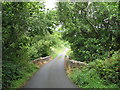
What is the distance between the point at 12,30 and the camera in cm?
762

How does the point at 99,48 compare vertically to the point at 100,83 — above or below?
above

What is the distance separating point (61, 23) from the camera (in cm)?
1298

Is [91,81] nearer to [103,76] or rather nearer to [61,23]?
[103,76]

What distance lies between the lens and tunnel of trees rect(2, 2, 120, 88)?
23.2 feet

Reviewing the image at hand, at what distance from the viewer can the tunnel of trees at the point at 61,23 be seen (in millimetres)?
7062

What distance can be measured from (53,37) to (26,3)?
14.2 m

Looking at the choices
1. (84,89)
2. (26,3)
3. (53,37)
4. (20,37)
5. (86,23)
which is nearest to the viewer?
(84,89)

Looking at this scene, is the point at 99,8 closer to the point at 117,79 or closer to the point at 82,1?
the point at 82,1

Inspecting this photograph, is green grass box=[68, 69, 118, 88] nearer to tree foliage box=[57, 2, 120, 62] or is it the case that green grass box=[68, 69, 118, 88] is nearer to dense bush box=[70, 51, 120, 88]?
dense bush box=[70, 51, 120, 88]

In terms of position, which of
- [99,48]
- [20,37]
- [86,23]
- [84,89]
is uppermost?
[86,23]

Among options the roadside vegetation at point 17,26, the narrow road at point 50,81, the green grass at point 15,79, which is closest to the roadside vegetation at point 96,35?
the narrow road at point 50,81

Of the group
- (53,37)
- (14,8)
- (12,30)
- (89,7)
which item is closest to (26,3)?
(14,8)

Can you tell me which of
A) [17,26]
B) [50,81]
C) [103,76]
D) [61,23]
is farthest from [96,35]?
[17,26]

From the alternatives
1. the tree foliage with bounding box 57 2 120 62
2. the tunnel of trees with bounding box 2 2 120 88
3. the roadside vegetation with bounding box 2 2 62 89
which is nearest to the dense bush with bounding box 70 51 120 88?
the tunnel of trees with bounding box 2 2 120 88
